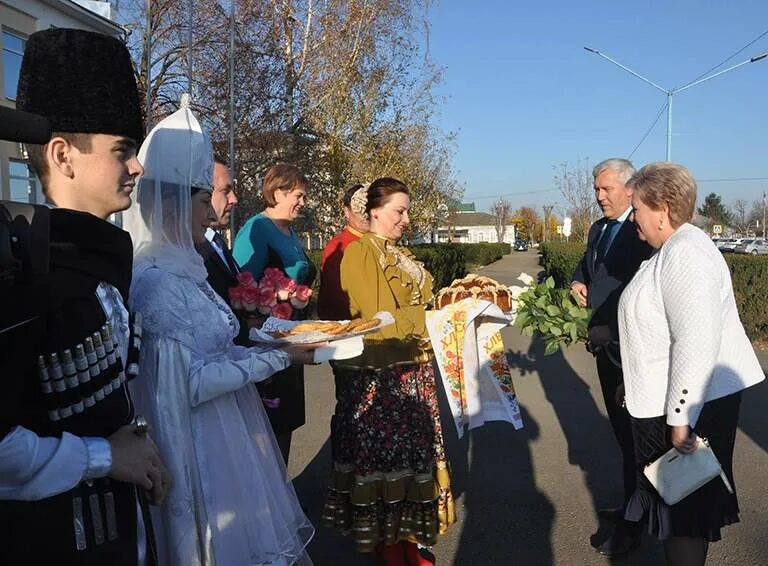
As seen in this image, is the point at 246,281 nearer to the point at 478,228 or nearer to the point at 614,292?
the point at 614,292

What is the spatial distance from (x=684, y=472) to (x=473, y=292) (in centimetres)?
161

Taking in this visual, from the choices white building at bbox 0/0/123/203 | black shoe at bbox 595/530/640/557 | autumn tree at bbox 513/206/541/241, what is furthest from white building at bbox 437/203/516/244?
black shoe at bbox 595/530/640/557

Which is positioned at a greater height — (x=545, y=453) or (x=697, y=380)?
(x=697, y=380)

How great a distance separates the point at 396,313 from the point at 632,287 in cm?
121

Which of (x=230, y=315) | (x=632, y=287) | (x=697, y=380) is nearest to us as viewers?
(x=230, y=315)

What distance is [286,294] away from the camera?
3119 mm

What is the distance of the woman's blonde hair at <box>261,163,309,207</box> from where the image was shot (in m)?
4.21

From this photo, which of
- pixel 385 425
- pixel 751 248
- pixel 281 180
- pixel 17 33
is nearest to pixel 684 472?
pixel 385 425

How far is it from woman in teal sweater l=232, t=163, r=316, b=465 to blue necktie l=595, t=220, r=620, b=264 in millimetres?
1986

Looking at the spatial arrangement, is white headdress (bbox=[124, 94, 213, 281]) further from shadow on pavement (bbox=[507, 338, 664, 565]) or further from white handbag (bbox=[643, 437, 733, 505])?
shadow on pavement (bbox=[507, 338, 664, 565])

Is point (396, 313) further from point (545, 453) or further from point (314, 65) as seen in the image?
point (314, 65)

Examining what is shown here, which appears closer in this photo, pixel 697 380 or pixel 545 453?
pixel 697 380

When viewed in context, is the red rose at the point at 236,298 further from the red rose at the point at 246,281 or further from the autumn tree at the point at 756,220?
the autumn tree at the point at 756,220

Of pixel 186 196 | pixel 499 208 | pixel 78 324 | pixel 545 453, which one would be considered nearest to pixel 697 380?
pixel 186 196
